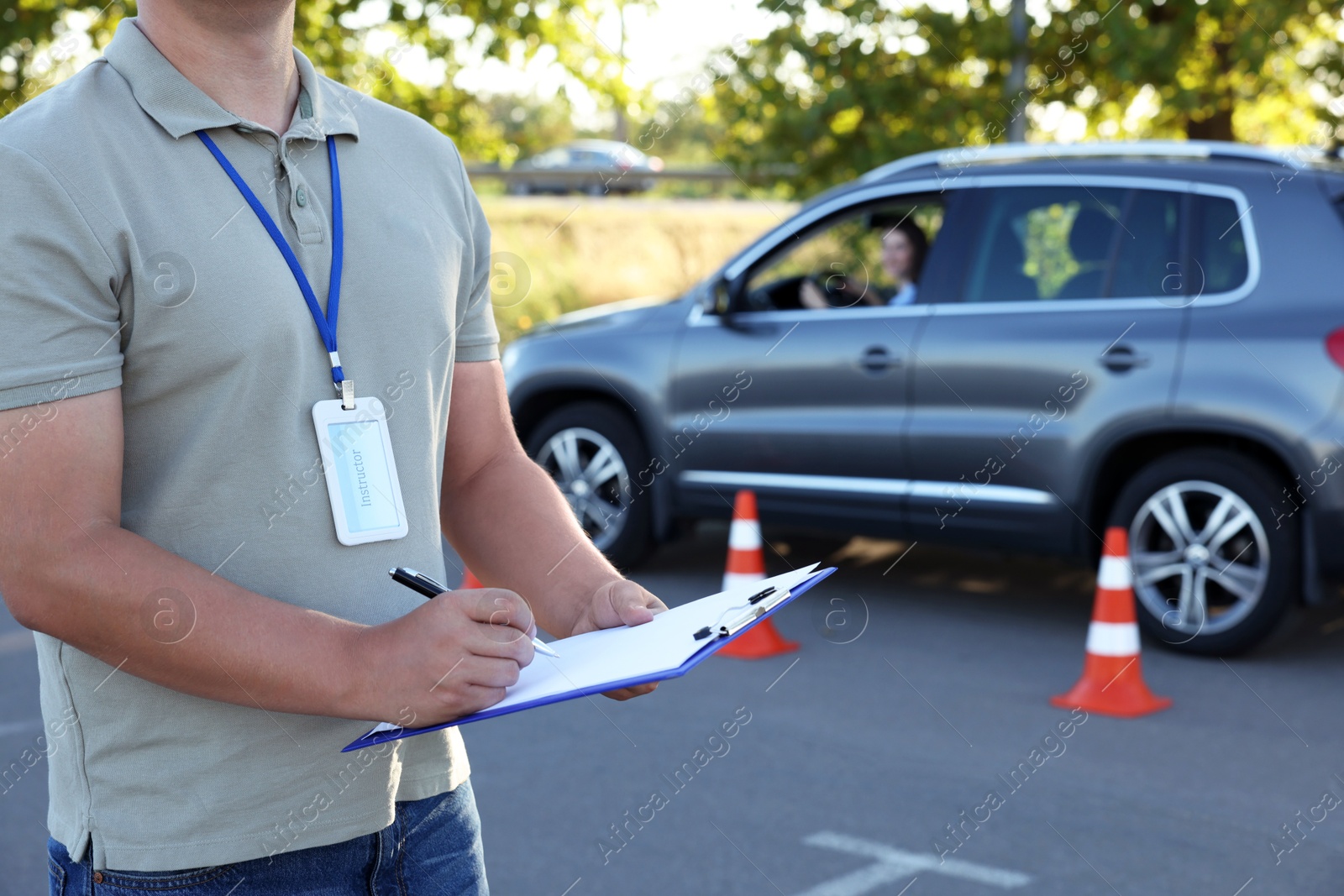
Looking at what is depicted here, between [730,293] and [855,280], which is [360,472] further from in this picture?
[855,280]

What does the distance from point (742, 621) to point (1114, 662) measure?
458cm

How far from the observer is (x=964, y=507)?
6.80 m

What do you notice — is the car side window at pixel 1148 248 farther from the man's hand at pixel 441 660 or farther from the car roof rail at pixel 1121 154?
the man's hand at pixel 441 660

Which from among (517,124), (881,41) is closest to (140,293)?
(881,41)

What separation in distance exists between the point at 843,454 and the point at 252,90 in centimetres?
579

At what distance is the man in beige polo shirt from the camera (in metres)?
1.28

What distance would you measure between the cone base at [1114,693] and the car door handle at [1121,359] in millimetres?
1391

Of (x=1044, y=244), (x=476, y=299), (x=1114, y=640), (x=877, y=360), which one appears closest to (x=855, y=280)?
(x=877, y=360)

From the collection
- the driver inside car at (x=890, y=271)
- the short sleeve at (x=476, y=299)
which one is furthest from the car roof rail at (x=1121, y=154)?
the short sleeve at (x=476, y=299)

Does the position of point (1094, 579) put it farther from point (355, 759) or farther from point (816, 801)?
point (355, 759)

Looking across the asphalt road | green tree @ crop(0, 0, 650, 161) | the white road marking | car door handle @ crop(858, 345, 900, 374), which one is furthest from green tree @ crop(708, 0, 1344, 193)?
the white road marking

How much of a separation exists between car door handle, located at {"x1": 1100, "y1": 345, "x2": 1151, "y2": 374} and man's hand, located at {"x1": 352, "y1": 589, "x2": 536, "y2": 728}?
18.0 ft

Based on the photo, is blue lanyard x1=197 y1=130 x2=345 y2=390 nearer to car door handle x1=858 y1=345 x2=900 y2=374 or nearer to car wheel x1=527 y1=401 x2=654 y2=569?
car door handle x1=858 y1=345 x2=900 y2=374

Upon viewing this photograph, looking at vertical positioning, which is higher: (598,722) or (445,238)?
(445,238)
